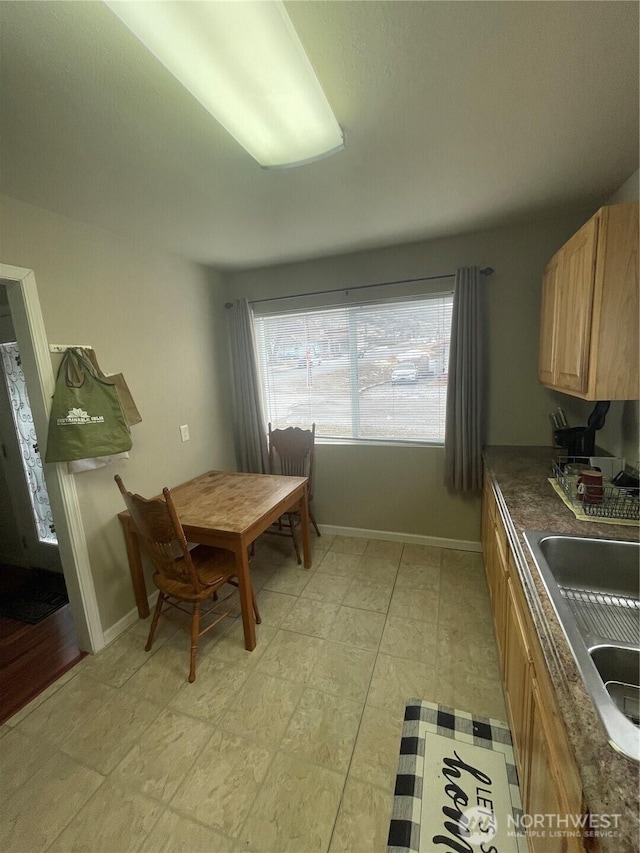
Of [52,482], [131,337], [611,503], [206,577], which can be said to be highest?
[131,337]

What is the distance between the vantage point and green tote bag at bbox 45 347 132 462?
179 cm

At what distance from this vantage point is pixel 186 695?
5.64 feet

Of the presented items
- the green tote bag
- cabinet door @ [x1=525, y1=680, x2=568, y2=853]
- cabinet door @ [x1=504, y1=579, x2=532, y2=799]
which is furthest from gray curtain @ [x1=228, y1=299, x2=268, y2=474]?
cabinet door @ [x1=525, y1=680, x2=568, y2=853]

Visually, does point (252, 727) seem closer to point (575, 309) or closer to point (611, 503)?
point (611, 503)

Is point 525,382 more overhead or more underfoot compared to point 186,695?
more overhead

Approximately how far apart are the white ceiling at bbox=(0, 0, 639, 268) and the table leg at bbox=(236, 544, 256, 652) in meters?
1.92

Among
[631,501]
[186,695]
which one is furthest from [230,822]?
[631,501]

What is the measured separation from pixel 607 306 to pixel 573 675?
1307 millimetres

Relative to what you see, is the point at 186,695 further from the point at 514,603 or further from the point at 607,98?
the point at 607,98

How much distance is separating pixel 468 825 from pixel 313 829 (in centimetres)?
55

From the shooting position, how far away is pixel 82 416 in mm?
1873

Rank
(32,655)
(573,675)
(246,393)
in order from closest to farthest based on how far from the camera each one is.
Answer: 1. (573,675)
2. (32,655)
3. (246,393)

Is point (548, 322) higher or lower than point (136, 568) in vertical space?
higher

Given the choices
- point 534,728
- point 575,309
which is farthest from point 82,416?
point 575,309
